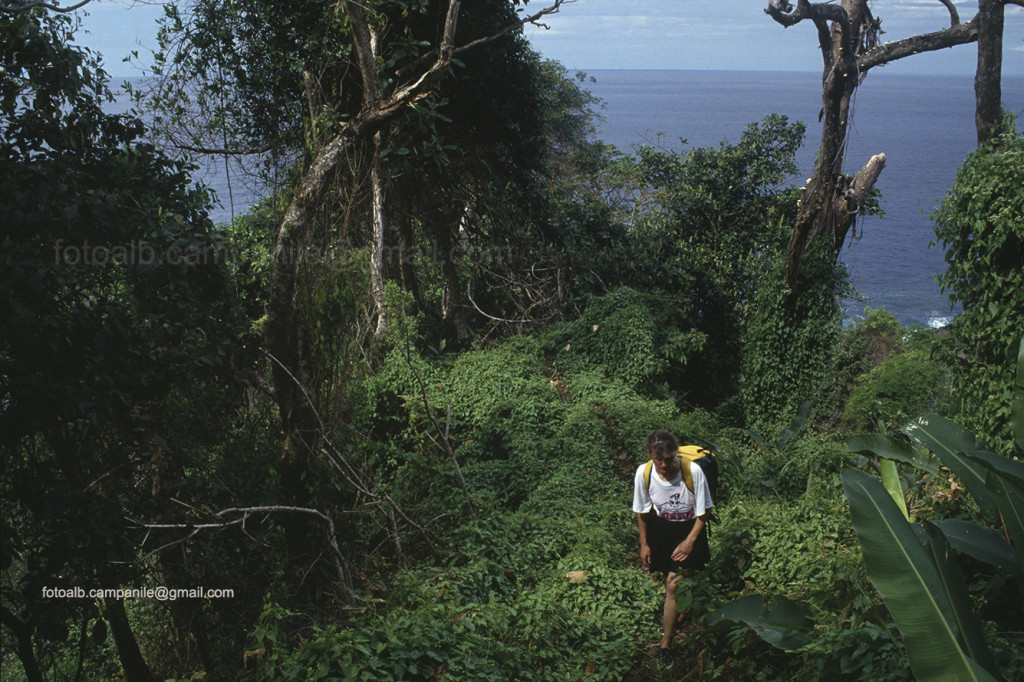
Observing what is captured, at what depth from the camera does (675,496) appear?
5078 millimetres

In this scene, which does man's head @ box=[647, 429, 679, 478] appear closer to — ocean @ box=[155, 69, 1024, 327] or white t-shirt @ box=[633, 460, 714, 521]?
white t-shirt @ box=[633, 460, 714, 521]

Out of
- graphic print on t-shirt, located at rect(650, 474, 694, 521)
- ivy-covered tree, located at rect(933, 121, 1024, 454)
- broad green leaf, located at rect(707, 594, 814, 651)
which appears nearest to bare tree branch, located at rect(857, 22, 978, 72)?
ivy-covered tree, located at rect(933, 121, 1024, 454)

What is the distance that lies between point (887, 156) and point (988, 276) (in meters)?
81.6

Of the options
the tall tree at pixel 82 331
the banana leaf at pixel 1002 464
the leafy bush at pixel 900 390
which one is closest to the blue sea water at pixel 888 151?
the leafy bush at pixel 900 390

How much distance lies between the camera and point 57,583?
14.4ft

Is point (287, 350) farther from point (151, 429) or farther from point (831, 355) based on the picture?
point (831, 355)

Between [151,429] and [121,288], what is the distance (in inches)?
46.7

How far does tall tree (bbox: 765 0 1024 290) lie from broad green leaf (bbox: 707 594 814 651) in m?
9.04

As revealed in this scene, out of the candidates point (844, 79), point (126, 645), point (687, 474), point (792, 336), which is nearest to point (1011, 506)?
point (687, 474)

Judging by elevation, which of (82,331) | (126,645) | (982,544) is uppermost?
(82,331)

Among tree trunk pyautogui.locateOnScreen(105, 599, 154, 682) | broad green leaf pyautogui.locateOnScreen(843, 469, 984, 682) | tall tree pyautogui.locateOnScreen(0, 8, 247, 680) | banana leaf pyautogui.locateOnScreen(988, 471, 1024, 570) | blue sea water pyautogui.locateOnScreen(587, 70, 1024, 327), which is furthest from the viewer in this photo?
blue sea water pyautogui.locateOnScreen(587, 70, 1024, 327)

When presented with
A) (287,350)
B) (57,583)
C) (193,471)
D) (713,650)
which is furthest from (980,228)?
(57,583)

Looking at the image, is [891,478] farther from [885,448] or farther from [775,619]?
[775,619]

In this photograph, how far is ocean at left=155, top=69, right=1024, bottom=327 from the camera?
1465 inches
